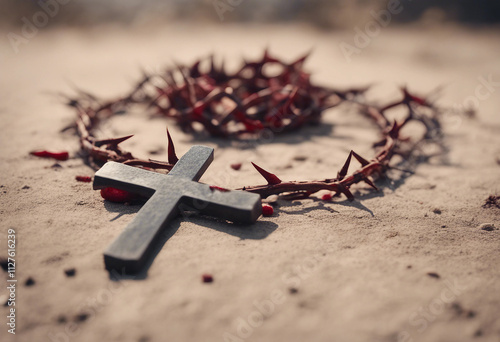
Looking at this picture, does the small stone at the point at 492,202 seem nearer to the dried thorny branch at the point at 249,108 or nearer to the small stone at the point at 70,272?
the dried thorny branch at the point at 249,108

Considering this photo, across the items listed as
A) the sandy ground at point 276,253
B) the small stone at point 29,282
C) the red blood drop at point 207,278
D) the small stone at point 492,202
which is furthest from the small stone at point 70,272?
the small stone at point 492,202

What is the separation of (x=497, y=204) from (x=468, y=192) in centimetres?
20

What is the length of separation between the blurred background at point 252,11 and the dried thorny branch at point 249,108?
15.0 feet

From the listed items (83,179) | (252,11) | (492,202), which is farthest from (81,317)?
(252,11)

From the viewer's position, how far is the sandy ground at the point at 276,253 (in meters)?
1.59

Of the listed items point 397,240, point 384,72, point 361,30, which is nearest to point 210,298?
point 397,240

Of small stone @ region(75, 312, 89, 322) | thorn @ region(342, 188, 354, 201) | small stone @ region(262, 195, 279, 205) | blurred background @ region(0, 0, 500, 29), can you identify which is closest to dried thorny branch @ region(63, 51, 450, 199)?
small stone @ region(262, 195, 279, 205)

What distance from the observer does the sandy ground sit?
1.59m

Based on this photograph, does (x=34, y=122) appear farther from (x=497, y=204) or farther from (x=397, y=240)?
(x=497, y=204)

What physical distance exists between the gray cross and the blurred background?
262 inches

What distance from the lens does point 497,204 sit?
2465mm

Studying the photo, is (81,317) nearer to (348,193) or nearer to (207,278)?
(207,278)

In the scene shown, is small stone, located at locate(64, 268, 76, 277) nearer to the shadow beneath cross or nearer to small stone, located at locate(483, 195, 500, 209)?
the shadow beneath cross

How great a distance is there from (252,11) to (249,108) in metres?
6.77
